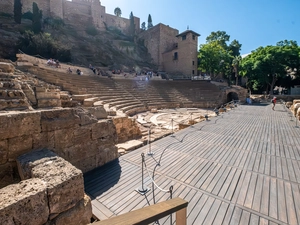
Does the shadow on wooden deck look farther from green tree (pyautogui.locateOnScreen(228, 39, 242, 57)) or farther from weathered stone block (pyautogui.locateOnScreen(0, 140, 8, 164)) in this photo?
green tree (pyautogui.locateOnScreen(228, 39, 242, 57))

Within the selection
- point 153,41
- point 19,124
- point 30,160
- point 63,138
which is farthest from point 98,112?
point 153,41

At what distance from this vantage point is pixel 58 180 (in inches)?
88.1

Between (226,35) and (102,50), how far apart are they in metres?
30.7

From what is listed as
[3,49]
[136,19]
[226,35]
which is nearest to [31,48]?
[3,49]

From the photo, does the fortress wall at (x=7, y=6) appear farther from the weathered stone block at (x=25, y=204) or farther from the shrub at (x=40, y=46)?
the weathered stone block at (x=25, y=204)

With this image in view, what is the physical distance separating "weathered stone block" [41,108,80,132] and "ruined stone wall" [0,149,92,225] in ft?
2.33

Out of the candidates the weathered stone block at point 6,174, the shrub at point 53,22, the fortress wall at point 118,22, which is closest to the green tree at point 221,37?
the fortress wall at point 118,22

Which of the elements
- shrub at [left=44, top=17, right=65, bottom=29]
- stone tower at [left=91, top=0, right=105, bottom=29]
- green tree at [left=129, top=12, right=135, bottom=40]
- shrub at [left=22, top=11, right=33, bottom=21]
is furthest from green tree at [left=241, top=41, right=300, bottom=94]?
shrub at [left=22, top=11, right=33, bottom=21]

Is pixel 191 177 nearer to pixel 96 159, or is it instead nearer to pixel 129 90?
pixel 96 159

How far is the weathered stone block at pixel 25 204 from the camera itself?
1.71 metres

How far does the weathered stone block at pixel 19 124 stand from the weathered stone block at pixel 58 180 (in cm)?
52

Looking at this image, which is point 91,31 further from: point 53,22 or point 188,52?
point 188,52

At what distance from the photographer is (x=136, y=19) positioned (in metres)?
51.2

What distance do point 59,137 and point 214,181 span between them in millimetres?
3585
